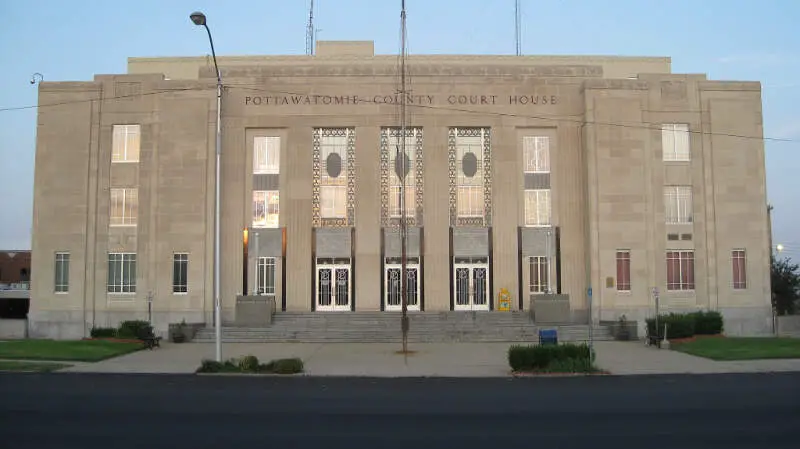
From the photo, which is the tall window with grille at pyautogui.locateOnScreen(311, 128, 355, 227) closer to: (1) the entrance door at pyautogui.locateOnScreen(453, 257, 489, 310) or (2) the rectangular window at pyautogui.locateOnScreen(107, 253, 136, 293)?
(1) the entrance door at pyautogui.locateOnScreen(453, 257, 489, 310)

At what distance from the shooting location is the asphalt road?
12062mm

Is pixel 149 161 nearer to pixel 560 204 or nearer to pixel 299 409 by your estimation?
pixel 560 204

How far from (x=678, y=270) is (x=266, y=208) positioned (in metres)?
24.0

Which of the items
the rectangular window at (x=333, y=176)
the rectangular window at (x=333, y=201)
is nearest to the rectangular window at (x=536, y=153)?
the rectangular window at (x=333, y=176)

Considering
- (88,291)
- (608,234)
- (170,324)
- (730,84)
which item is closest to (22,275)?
(88,291)

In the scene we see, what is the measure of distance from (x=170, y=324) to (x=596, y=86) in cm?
2708

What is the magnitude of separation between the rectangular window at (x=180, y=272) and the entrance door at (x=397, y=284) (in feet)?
37.0

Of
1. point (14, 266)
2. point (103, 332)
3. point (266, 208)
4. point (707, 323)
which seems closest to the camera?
point (707, 323)

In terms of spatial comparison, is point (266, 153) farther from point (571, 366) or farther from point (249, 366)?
point (571, 366)

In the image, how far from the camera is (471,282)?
42.2 meters

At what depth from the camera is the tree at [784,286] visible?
4922 centimetres

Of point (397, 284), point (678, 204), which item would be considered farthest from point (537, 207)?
point (397, 284)

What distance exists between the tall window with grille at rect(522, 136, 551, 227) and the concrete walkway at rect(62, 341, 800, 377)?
938 centimetres

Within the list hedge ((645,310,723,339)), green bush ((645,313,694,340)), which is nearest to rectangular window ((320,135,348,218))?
green bush ((645,313,694,340))
